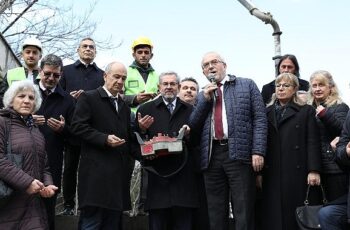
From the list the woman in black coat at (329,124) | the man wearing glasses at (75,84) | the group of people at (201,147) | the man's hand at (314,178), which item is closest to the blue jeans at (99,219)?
the group of people at (201,147)

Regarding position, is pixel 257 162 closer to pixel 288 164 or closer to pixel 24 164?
pixel 288 164

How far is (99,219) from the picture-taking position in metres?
5.07

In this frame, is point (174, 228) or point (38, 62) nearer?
point (174, 228)

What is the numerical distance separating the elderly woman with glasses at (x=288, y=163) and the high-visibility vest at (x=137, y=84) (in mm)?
1690

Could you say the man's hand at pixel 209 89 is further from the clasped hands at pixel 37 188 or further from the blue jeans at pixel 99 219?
the clasped hands at pixel 37 188

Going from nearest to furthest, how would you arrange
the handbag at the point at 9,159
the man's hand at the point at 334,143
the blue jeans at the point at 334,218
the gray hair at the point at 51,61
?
the handbag at the point at 9,159
the blue jeans at the point at 334,218
the man's hand at the point at 334,143
the gray hair at the point at 51,61

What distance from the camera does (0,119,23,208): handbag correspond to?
434 centimetres

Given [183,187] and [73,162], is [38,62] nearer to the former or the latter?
[73,162]

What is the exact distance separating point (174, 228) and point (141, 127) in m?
1.09

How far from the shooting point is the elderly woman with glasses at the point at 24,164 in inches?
172

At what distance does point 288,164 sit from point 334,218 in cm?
71

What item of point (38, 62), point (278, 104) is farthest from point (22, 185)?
point (278, 104)

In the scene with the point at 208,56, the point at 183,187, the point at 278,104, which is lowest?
the point at 183,187

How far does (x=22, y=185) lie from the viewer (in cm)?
436
